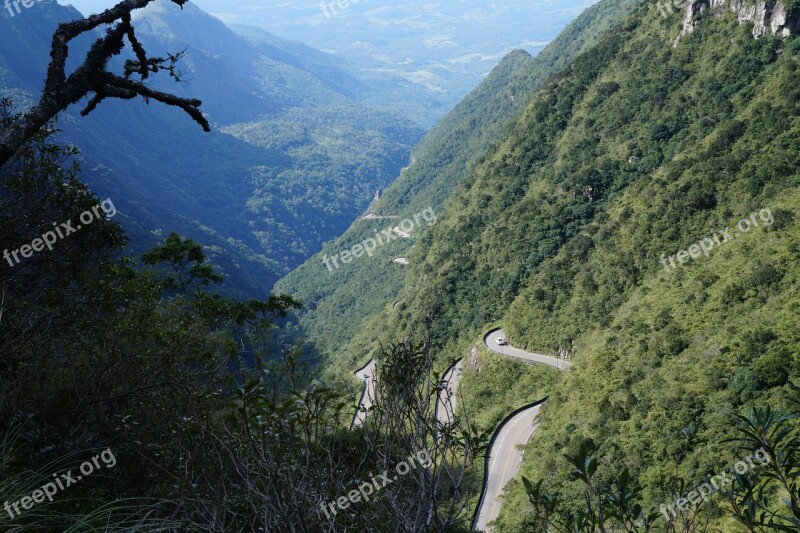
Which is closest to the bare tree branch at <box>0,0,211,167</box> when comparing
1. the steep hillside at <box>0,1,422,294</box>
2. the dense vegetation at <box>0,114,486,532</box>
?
the dense vegetation at <box>0,114,486,532</box>

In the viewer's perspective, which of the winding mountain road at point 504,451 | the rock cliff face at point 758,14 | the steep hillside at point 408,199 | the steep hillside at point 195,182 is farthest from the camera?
the steep hillside at point 195,182

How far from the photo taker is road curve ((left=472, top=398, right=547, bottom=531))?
968 inches

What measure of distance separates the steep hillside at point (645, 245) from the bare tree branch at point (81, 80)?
266 inches

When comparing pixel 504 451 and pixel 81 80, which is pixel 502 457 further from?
pixel 81 80

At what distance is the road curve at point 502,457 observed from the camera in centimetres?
2459

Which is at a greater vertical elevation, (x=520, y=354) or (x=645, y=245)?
(x=645, y=245)

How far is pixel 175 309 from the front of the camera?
13281 mm

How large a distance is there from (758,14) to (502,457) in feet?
130

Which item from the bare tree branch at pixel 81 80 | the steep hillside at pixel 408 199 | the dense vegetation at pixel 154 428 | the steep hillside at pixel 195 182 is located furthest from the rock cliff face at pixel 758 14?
the steep hillside at pixel 195 182

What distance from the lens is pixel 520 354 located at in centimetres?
4028

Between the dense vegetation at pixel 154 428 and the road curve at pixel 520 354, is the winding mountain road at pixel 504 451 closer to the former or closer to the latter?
the road curve at pixel 520 354

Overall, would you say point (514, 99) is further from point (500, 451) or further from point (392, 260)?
point (500, 451)

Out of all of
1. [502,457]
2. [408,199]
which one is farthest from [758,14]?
[408,199]

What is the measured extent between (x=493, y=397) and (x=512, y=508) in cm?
1486
